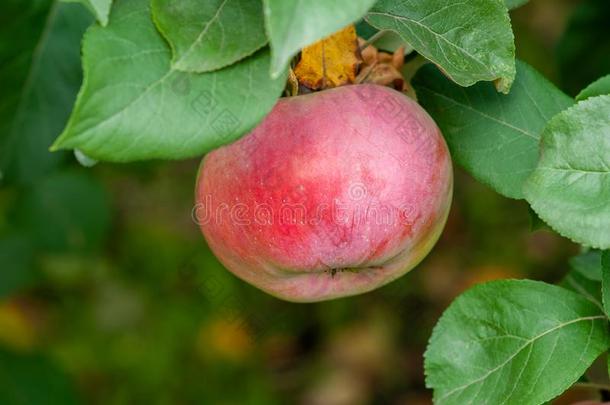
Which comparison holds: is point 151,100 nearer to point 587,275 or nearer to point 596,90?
point 596,90

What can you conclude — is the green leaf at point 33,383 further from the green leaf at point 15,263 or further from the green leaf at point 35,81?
the green leaf at point 35,81

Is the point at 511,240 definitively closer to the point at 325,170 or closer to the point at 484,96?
the point at 484,96

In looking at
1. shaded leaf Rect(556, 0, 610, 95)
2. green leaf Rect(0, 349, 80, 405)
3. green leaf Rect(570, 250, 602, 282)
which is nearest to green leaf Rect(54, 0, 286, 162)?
green leaf Rect(570, 250, 602, 282)

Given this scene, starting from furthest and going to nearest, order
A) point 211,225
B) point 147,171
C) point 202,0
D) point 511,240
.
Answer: point 511,240 → point 147,171 → point 211,225 → point 202,0

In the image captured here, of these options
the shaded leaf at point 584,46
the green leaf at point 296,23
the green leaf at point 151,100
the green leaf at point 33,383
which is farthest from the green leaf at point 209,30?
the green leaf at point 33,383

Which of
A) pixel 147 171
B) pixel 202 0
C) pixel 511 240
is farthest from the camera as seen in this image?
pixel 511 240

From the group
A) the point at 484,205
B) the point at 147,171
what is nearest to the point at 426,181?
the point at 147,171
